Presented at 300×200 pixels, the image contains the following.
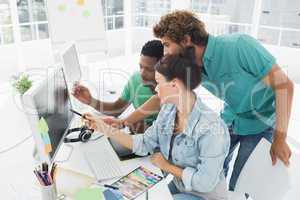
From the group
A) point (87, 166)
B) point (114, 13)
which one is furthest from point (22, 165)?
point (114, 13)

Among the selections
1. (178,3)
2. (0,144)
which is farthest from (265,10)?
(0,144)

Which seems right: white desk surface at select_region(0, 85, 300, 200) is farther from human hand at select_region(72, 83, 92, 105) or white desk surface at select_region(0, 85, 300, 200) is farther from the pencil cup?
human hand at select_region(72, 83, 92, 105)

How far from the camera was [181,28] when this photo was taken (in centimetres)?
139

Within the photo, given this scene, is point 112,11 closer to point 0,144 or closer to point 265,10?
point 265,10

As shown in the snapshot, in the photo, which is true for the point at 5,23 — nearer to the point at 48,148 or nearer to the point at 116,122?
the point at 116,122

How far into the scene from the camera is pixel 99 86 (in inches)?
93.6

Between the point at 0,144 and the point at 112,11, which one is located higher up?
the point at 112,11

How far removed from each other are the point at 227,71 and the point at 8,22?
388 cm

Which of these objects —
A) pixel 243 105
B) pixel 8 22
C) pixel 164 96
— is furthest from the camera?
pixel 8 22

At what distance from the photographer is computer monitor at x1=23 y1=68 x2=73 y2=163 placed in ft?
3.43

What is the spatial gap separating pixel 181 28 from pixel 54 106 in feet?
2.24

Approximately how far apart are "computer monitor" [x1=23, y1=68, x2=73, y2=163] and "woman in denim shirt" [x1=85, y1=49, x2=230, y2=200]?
0.36 m

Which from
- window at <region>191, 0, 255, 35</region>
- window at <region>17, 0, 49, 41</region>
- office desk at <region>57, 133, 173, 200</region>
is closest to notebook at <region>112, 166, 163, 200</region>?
office desk at <region>57, 133, 173, 200</region>

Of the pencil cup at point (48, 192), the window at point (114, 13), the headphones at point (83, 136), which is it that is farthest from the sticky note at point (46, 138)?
the window at point (114, 13)
